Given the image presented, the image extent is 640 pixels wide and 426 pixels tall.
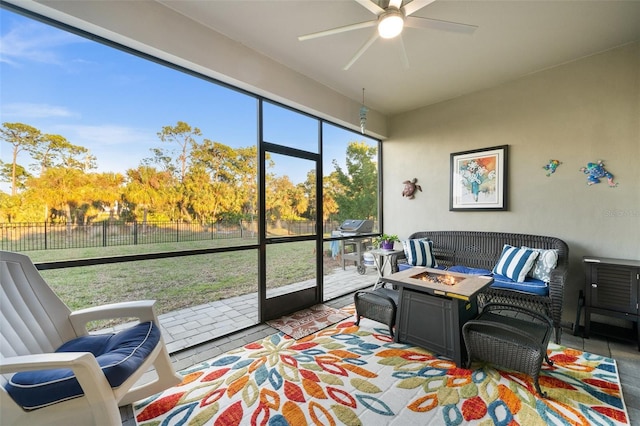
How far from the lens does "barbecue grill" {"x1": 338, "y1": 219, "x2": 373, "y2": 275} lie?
4.50 m

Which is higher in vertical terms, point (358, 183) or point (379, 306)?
point (358, 183)

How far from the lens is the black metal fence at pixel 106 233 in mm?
1953

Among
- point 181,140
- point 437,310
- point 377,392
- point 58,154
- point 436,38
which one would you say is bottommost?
point 377,392

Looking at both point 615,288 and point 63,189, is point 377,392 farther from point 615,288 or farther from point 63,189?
point 63,189

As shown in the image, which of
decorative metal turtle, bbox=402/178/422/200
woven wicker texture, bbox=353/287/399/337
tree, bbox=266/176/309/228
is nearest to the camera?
woven wicker texture, bbox=353/287/399/337

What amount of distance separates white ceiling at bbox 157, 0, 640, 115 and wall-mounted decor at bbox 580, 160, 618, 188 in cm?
131

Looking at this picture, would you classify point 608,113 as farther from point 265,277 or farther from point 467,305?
point 265,277

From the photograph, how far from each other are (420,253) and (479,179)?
4.73ft

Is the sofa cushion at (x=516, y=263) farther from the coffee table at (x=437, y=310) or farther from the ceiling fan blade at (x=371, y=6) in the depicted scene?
the ceiling fan blade at (x=371, y=6)

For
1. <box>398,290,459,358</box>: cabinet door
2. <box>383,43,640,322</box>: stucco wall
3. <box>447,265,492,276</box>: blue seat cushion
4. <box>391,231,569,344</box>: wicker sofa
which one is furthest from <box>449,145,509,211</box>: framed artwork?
<box>398,290,459,358</box>: cabinet door

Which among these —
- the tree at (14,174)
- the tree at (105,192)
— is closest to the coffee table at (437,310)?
the tree at (105,192)

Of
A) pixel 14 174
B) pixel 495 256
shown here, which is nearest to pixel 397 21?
pixel 14 174

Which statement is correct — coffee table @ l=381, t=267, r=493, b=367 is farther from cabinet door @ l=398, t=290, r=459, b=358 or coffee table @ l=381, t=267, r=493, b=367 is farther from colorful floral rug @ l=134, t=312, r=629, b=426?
colorful floral rug @ l=134, t=312, r=629, b=426

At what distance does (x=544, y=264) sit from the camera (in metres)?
3.09
